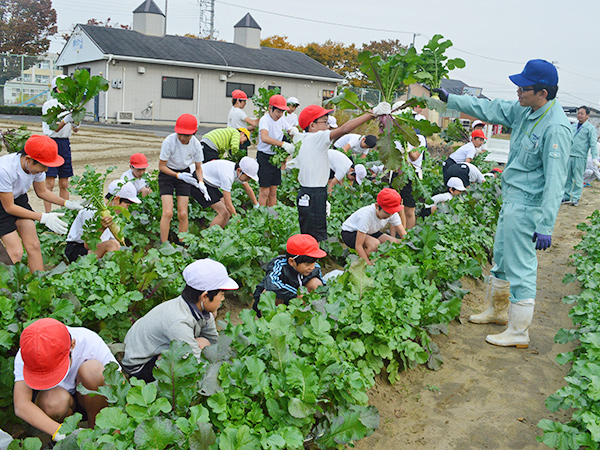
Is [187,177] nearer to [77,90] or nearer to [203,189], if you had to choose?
[203,189]

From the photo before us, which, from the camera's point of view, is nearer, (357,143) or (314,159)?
(314,159)

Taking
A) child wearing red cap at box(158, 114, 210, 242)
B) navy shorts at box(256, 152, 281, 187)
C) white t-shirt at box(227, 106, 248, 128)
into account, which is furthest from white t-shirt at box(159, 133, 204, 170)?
white t-shirt at box(227, 106, 248, 128)

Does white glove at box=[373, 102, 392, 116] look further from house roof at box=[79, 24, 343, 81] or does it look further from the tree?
the tree

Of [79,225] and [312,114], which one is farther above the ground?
[312,114]

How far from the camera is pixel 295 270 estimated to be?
4.27 metres

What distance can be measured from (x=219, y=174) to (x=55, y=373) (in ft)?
13.3

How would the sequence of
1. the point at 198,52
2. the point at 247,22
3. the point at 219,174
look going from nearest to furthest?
the point at 219,174 < the point at 198,52 < the point at 247,22

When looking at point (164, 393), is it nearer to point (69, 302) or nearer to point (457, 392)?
point (69, 302)

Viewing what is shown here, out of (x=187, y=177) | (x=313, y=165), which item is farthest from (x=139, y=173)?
(x=313, y=165)

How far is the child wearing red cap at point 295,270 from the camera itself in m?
4.14

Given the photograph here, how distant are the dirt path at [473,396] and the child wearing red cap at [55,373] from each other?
160 cm

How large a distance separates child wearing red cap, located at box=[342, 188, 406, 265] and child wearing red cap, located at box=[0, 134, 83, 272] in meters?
2.89

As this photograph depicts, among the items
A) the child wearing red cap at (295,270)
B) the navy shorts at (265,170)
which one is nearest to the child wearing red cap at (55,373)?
the child wearing red cap at (295,270)

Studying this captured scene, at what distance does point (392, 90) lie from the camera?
15.7 ft
